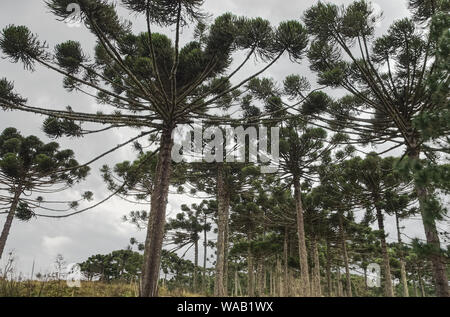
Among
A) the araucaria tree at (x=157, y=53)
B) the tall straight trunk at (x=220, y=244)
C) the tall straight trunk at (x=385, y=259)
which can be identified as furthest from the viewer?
the tall straight trunk at (x=385, y=259)

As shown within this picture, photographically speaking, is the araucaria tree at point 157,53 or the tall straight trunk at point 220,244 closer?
the araucaria tree at point 157,53

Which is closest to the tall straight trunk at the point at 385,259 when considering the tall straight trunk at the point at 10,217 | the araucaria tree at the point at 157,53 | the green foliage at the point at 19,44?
the araucaria tree at the point at 157,53

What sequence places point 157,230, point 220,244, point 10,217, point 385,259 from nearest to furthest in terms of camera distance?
point 157,230
point 220,244
point 385,259
point 10,217

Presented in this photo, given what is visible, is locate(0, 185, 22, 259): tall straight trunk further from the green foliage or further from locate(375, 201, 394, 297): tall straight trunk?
locate(375, 201, 394, 297): tall straight trunk

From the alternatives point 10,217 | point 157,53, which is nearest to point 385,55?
point 157,53

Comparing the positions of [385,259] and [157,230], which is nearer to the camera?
[157,230]

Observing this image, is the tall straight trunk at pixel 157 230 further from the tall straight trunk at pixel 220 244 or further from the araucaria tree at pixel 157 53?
the tall straight trunk at pixel 220 244

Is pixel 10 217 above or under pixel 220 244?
above

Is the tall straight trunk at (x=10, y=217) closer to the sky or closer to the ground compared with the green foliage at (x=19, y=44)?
closer to the ground

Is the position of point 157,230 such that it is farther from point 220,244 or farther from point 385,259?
point 385,259

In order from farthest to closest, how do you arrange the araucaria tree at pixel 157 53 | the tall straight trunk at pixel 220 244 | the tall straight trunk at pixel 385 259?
the tall straight trunk at pixel 385 259, the tall straight trunk at pixel 220 244, the araucaria tree at pixel 157 53

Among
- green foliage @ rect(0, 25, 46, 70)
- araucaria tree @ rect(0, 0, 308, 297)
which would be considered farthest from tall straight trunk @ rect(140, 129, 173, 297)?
green foliage @ rect(0, 25, 46, 70)
